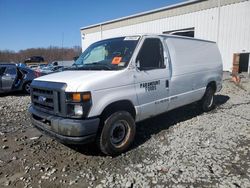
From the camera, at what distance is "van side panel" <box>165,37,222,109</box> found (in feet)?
17.2

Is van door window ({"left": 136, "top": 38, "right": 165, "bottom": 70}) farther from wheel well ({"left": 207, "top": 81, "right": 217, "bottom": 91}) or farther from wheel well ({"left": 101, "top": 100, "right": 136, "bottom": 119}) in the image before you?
wheel well ({"left": 207, "top": 81, "right": 217, "bottom": 91})

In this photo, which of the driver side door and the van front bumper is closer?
the van front bumper

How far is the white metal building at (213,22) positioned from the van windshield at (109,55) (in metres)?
13.5

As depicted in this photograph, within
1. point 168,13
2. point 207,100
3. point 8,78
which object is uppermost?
point 168,13

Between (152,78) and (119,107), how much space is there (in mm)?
971

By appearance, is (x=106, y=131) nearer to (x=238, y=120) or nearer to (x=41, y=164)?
(x=41, y=164)

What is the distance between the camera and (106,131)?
3900 mm

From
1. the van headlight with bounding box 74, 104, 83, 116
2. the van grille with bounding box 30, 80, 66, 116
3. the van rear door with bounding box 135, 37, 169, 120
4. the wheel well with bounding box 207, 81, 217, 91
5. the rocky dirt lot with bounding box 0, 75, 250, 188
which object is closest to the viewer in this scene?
the rocky dirt lot with bounding box 0, 75, 250, 188

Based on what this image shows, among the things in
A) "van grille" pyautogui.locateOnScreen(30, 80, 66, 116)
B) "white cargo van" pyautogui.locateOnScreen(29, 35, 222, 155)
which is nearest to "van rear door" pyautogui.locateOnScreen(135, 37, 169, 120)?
"white cargo van" pyautogui.locateOnScreen(29, 35, 222, 155)

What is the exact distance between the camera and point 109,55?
4.58 metres

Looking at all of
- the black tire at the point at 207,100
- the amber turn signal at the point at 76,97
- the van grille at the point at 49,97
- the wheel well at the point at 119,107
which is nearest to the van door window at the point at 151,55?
the wheel well at the point at 119,107

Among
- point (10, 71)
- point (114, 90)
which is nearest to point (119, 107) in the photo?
point (114, 90)

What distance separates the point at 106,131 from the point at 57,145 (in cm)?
145

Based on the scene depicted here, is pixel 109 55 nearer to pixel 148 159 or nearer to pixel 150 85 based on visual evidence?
pixel 150 85
